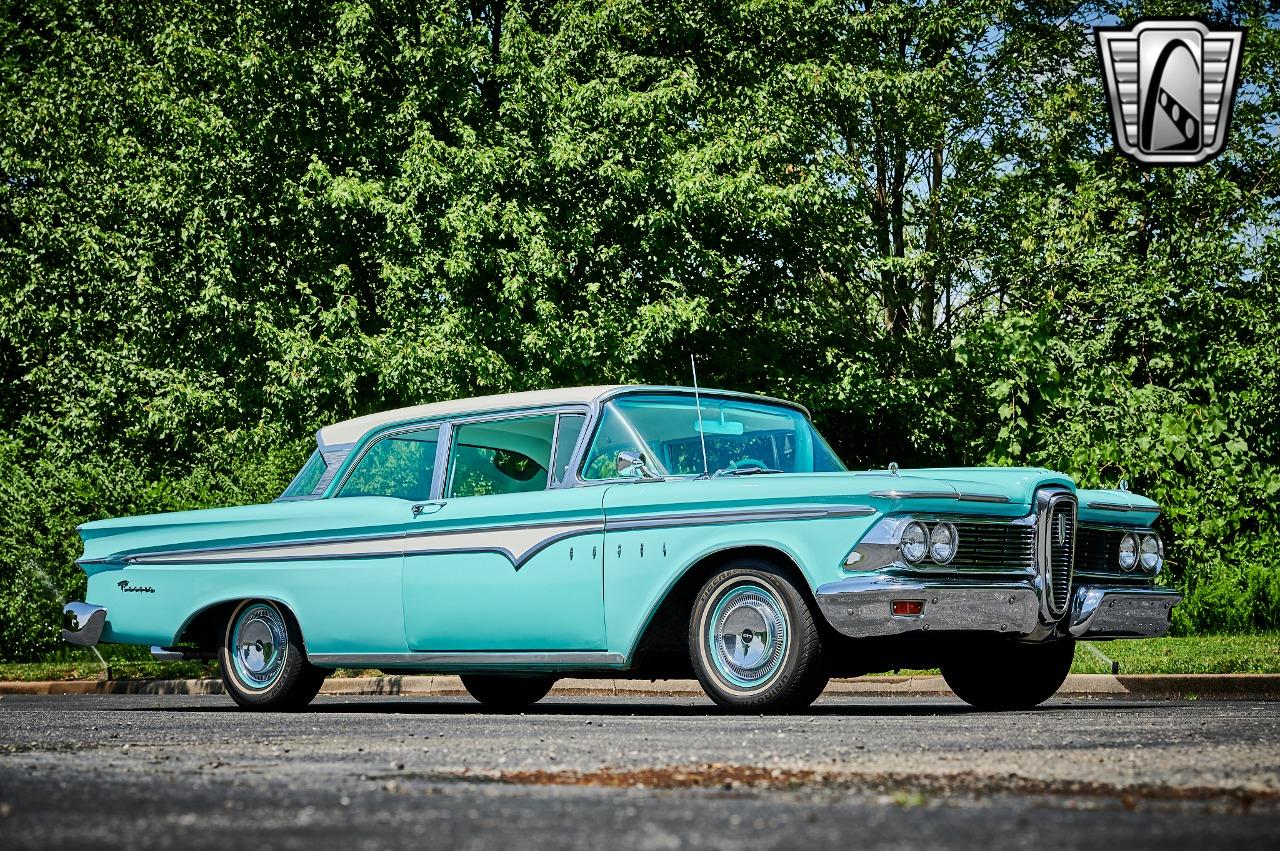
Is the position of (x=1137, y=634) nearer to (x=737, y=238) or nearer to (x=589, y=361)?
(x=589, y=361)

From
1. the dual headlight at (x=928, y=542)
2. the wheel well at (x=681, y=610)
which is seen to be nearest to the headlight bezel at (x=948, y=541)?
the dual headlight at (x=928, y=542)

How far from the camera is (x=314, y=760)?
19.2ft

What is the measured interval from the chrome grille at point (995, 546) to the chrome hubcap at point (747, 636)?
3.07 feet

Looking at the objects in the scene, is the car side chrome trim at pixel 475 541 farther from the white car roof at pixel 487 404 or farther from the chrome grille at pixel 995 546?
the white car roof at pixel 487 404

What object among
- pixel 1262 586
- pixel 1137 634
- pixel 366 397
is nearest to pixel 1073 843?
pixel 1137 634

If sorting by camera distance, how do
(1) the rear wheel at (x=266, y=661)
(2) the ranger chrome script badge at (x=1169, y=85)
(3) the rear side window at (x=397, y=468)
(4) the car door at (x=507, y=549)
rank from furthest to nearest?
1. (2) the ranger chrome script badge at (x=1169, y=85)
2. (1) the rear wheel at (x=266, y=661)
3. (3) the rear side window at (x=397, y=468)
4. (4) the car door at (x=507, y=549)

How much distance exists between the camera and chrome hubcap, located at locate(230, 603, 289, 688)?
10.2 metres

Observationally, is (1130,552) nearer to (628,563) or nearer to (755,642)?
(755,642)

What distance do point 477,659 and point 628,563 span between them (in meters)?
1.18

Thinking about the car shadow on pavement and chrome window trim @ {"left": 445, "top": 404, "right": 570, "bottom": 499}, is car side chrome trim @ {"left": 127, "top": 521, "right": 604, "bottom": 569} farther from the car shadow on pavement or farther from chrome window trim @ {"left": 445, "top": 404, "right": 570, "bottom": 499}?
the car shadow on pavement

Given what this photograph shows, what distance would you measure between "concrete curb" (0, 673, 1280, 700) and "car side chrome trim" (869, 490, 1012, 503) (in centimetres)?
390

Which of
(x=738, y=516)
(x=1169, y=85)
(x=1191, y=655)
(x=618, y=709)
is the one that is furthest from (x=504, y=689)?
(x=1169, y=85)

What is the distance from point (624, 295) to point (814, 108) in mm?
5097

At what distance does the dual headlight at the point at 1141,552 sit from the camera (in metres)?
9.04
